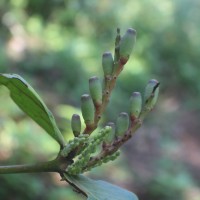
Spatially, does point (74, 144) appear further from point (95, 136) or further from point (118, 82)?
point (118, 82)

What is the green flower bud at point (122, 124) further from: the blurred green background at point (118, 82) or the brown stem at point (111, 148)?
the blurred green background at point (118, 82)

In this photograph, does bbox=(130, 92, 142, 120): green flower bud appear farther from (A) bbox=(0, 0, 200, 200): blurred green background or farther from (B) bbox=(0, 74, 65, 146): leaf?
(A) bbox=(0, 0, 200, 200): blurred green background

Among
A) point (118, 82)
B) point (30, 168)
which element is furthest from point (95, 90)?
point (118, 82)

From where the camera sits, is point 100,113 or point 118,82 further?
point 118,82

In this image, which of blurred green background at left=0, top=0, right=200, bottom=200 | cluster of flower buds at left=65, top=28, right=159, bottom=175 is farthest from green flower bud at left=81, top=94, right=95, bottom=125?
blurred green background at left=0, top=0, right=200, bottom=200

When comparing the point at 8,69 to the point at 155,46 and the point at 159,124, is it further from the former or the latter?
the point at 155,46

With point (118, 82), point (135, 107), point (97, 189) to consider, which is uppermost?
point (118, 82)

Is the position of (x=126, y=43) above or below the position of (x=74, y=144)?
above

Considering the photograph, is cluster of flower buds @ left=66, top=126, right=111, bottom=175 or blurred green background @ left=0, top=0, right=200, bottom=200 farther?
blurred green background @ left=0, top=0, right=200, bottom=200
